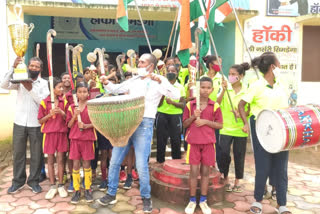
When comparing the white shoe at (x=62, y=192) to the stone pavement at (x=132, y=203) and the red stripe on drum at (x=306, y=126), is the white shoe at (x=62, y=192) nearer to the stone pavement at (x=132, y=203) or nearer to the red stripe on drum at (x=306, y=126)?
the stone pavement at (x=132, y=203)

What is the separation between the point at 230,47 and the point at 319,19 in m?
2.00

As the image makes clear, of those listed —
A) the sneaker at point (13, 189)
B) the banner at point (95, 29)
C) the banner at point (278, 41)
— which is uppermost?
the banner at point (95, 29)

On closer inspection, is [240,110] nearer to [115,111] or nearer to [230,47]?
[115,111]

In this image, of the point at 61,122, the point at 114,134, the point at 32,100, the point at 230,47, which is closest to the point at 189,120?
the point at 114,134

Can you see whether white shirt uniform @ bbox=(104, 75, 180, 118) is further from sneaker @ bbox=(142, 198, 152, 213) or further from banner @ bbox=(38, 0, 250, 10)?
banner @ bbox=(38, 0, 250, 10)

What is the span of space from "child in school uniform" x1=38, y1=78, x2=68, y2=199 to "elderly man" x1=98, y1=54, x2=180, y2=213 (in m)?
0.69

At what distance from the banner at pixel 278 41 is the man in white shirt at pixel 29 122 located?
4.86 meters

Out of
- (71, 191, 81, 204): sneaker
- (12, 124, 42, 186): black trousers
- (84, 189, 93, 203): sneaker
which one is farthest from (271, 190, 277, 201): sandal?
(12, 124, 42, 186): black trousers

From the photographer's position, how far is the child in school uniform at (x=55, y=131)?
373 cm

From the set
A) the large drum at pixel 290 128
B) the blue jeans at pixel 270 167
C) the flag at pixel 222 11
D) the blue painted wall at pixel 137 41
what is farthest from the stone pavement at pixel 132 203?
the blue painted wall at pixel 137 41

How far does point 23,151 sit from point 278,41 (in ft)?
19.3

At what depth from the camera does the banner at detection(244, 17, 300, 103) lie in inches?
282

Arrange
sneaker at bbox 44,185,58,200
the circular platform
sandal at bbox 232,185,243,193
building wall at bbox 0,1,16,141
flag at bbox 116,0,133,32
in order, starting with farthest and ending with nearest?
building wall at bbox 0,1,16,141, flag at bbox 116,0,133,32, sandal at bbox 232,185,243,193, sneaker at bbox 44,185,58,200, the circular platform

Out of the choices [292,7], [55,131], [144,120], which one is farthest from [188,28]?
[292,7]
